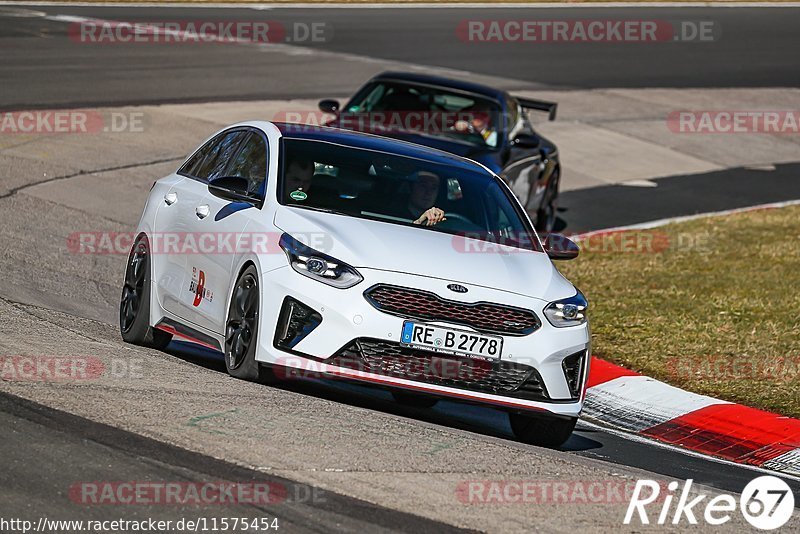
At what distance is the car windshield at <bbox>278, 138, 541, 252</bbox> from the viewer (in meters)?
8.31

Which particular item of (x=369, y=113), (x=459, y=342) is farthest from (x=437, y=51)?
(x=459, y=342)

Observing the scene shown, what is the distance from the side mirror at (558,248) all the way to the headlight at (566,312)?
691 millimetres

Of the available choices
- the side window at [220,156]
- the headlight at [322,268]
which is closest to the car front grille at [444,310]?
the headlight at [322,268]

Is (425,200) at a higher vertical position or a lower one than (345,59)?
higher

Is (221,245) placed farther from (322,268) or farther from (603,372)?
(603,372)

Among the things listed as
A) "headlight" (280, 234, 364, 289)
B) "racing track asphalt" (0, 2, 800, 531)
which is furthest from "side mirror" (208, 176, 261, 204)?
"racing track asphalt" (0, 2, 800, 531)

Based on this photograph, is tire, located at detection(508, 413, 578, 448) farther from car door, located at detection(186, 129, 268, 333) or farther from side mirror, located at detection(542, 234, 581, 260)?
car door, located at detection(186, 129, 268, 333)

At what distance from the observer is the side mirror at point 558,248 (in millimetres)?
8609

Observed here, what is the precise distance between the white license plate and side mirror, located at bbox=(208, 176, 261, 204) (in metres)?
1.44

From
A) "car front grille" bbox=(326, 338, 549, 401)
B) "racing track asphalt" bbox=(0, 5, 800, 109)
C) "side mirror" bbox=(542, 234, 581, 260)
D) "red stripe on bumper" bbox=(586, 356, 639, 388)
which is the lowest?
"racing track asphalt" bbox=(0, 5, 800, 109)

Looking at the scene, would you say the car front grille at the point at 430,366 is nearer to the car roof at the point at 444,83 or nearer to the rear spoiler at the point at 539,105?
the car roof at the point at 444,83

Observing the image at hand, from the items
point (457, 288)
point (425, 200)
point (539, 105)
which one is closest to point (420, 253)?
point (457, 288)

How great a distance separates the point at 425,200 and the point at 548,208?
24.2ft

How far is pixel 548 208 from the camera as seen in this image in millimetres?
15773
